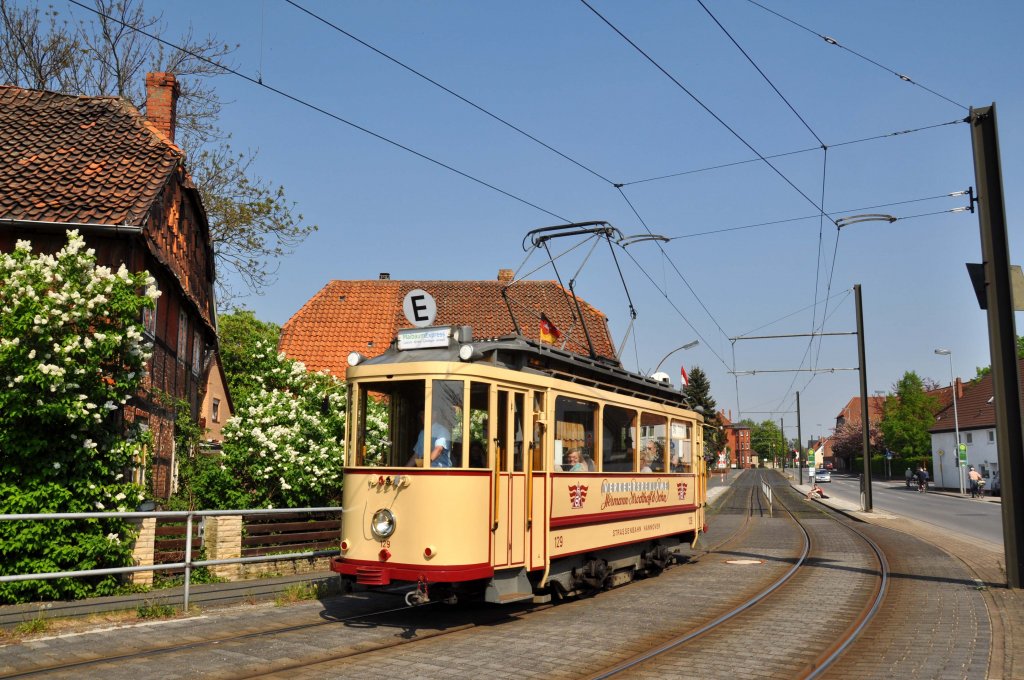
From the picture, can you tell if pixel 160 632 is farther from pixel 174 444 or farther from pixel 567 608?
pixel 174 444

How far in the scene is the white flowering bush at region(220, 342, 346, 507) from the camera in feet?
50.4

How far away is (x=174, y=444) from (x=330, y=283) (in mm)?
22074

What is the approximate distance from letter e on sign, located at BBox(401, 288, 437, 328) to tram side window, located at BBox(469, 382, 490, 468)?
7.85 ft

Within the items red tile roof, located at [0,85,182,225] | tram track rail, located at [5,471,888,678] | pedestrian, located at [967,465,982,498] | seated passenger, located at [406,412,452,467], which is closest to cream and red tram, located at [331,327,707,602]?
seated passenger, located at [406,412,452,467]

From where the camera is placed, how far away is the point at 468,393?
30.4ft

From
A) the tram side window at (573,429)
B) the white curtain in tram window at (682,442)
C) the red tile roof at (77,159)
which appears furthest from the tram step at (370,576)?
the red tile roof at (77,159)

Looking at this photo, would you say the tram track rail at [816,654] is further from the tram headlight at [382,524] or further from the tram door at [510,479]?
the tram headlight at [382,524]

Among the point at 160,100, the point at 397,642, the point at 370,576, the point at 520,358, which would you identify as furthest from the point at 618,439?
the point at 160,100

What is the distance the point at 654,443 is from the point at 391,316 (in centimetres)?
2431

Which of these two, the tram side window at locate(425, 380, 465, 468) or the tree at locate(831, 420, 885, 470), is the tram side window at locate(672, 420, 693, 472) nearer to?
the tram side window at locate(425, 380, 465, 468)

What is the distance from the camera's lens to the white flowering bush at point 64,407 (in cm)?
1039

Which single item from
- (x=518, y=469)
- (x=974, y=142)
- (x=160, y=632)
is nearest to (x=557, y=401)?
(x=518, y=469)

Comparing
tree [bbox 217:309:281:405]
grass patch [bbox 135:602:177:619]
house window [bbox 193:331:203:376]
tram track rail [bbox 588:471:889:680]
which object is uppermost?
tree [bbox 217:309:281:405]

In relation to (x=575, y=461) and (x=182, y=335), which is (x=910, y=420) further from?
(x=575, y=461)
